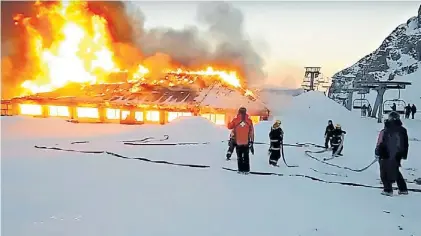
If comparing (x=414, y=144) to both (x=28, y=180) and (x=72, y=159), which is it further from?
(x=28, y=180)

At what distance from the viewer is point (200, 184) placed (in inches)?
320

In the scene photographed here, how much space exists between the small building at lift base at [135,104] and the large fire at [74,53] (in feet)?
6.65

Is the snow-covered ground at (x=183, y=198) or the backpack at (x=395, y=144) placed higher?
the backpack at (x=395, y=144)

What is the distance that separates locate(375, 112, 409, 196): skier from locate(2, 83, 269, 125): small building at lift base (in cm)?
2407

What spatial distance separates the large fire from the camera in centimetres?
3916

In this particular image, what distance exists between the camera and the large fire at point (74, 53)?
128 feet

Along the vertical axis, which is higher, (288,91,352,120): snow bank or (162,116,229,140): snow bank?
(288,91,352,120): snow bank

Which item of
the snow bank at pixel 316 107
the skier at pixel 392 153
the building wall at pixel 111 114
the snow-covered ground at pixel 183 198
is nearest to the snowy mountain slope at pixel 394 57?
the snow bank at pixel 316 107

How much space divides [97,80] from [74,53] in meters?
3.56

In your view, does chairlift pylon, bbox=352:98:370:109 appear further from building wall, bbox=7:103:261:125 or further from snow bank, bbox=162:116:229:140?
snow bank, bbox=162:116:229:140

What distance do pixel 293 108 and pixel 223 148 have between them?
26.2 metres

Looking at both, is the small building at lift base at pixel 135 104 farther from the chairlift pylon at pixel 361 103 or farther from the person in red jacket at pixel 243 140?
the person in red jacket at pixel 243 140

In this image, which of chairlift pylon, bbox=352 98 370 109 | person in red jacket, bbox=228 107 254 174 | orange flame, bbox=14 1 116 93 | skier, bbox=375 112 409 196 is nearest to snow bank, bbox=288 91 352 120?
chairlift pylon, bbox=352 98 370 109

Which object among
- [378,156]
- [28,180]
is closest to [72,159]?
[28,180]
